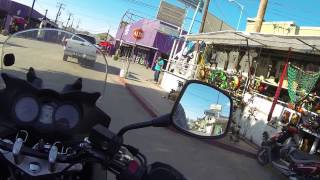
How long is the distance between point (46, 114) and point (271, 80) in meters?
15.2

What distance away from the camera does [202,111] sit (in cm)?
277

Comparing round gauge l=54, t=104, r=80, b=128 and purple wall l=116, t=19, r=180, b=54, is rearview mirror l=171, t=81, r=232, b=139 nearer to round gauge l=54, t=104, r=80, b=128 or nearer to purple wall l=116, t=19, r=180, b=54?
round gauge l=54, t=104, r=80, b=128

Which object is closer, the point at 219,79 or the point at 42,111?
the point at 42,111

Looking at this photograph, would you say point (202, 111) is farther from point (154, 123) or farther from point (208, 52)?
point (208, 52)

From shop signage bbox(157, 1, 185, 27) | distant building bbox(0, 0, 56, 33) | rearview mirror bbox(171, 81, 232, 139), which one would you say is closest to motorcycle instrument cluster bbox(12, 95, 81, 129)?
rearview mirror bbox(171, 81, 232, 139)

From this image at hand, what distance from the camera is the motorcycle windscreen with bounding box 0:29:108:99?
3.46 m

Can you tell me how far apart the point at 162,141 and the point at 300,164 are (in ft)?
9.72

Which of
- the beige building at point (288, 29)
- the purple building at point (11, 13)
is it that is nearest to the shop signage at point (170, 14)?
the purple building at point (11, 13)

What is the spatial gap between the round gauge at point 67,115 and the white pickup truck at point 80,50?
0.91m

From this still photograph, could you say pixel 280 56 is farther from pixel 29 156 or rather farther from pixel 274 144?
pixel 29 156

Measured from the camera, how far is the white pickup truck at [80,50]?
3.69 metres

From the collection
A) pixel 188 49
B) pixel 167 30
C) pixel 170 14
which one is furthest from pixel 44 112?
pixel 170 14

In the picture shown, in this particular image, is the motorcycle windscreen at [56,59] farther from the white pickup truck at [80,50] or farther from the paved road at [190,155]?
the paved road at [190,155]

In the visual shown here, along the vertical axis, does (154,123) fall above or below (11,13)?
above
